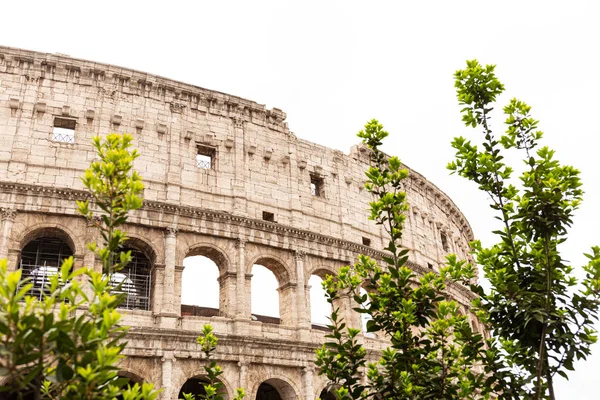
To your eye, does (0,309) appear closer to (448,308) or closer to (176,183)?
(448,308)

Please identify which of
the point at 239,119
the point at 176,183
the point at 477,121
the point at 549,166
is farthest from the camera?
the point at 239,119

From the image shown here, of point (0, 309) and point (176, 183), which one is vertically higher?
point (176, 183)

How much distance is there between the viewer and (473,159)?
19.9ft

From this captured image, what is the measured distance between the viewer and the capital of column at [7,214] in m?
15.7

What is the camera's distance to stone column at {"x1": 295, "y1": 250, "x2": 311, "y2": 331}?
60.3 ft

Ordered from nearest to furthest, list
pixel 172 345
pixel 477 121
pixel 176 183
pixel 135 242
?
pixel 477 121, pixel 172 345, pixel 135 242, pixel 176 183

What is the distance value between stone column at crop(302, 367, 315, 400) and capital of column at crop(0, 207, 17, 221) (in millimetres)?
9939

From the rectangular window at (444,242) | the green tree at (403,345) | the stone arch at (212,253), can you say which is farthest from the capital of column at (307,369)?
the rectangular window at (444,242)

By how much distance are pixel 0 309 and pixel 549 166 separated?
206 inches

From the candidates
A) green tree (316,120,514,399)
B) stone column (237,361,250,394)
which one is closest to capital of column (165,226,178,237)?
stone column (237,361,250,394)

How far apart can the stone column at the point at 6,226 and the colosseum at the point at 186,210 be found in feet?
0.10

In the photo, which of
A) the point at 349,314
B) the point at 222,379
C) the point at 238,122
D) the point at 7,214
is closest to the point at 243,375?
the point at 222,379

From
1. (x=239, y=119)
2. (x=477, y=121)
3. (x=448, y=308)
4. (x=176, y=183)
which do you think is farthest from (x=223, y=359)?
(x=477, y=121)

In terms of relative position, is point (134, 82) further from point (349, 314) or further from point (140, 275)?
point (349, 314)
